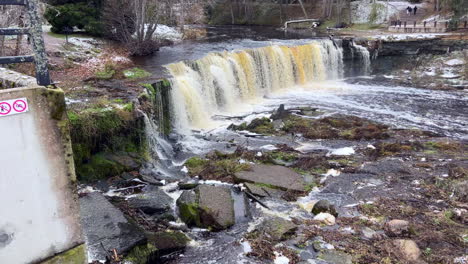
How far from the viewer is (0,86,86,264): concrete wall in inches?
127

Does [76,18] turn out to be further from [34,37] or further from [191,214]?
[34,37]

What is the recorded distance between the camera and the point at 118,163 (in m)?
9.42

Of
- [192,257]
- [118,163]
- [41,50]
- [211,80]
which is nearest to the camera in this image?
[41,50]

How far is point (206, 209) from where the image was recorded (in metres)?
7.43

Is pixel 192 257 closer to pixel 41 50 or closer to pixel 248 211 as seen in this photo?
pixel 248 211

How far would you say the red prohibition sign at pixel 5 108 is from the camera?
305 centimetres

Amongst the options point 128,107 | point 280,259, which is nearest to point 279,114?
point 128,107

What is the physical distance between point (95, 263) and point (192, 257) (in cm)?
154

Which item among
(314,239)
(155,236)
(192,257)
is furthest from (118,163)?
(314,239)

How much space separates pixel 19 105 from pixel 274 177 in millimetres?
7038

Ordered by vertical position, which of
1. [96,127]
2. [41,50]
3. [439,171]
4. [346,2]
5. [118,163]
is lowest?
[439,171]

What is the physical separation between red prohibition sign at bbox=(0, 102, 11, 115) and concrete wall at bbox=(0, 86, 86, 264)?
0.14 feet

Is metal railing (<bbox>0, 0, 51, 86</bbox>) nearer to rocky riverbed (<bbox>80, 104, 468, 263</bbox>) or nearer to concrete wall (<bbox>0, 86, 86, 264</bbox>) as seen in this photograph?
concrete wall (<bbox>0, 86, 86, 264</bbox>)

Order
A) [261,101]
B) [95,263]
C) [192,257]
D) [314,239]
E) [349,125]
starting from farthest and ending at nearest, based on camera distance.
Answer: [261,101] → [349,125] → [314,239] → [192,257] → [95,263]
